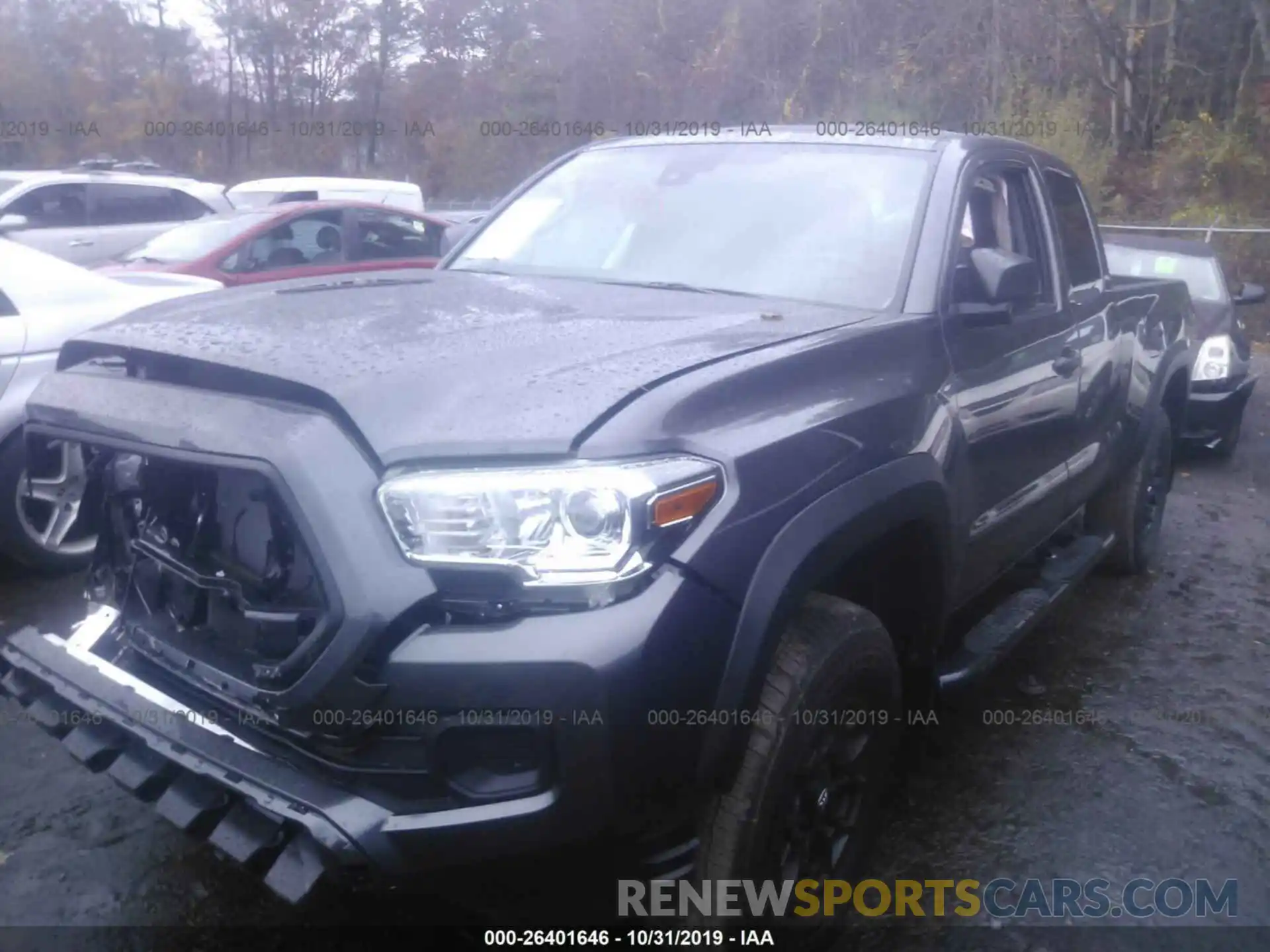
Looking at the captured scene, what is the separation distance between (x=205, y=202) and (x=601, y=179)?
10217mm

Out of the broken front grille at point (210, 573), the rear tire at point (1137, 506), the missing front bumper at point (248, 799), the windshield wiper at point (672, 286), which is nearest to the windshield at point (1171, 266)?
the rear tire at point (1137, 506)

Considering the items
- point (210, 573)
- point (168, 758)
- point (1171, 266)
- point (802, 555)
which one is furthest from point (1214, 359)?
point (168, 758)

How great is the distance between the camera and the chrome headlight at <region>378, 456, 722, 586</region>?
81.0 inches

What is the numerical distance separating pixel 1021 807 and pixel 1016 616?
62cm

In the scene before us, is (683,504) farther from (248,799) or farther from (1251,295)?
(1251,295)

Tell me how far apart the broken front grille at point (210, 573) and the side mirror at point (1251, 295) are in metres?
7.87

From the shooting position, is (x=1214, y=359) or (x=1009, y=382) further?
(x=1214, y=359)

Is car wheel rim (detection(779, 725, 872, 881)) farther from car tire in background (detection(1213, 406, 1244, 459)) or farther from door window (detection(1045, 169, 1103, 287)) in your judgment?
car tire in background (detection(1213, 406, 1244, 459))

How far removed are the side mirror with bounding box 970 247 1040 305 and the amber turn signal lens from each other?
55.7 inches

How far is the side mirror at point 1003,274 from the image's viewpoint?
126 inches

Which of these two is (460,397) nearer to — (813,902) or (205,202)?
(813,902)

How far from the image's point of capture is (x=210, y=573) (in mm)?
2434

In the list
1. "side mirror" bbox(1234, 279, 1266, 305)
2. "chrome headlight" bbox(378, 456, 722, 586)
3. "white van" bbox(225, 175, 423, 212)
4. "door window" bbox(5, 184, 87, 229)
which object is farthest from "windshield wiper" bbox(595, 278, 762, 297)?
"white van" bbox(225, 175, 423, 212)

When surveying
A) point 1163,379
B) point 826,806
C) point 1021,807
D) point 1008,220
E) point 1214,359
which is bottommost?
point 1021,807
